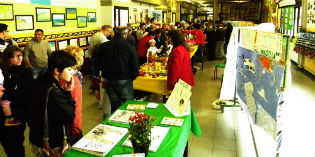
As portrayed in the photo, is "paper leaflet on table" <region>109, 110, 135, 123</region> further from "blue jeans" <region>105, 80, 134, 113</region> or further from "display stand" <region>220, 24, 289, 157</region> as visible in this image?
"display stand" <region>220, 24, 289, 157</region>

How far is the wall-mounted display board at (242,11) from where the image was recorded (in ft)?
60.7

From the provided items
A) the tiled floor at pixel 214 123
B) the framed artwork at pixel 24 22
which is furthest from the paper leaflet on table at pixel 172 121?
the framed artwork at pixel 24 22

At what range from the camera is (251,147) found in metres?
3.67

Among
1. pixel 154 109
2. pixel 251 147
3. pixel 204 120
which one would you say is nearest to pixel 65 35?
pixel 204 120

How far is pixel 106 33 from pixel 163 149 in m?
4.55

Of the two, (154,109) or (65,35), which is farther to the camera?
(65,35)

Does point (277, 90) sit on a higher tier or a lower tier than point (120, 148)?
higher

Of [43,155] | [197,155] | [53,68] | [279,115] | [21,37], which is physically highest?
[21,37]

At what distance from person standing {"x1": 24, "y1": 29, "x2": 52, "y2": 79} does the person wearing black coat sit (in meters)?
3.78

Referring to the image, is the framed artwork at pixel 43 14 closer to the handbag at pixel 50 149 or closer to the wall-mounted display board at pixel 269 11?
the handbag at pixel 50 149

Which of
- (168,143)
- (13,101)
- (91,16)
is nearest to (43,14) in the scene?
(91,16)

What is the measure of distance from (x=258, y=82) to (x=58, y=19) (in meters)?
5.48

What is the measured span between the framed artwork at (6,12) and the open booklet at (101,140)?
3980mm

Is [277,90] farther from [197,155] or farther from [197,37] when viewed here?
[197,37]
